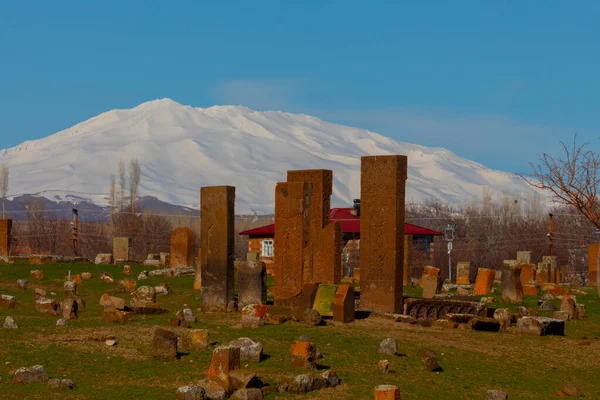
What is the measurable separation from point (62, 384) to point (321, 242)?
9946mm

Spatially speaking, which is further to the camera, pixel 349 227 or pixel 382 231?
pixel 349 227

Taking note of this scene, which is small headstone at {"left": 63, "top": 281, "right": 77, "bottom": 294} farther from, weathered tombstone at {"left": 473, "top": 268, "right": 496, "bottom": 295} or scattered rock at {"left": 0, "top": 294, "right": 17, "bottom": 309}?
weathered tombstone at {"left": 473, "top": 268, "right": 496, "bottom": 295}

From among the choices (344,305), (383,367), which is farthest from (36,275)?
(383,367)

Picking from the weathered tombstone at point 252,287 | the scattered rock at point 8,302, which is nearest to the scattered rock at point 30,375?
the scattered rock at point 8,302

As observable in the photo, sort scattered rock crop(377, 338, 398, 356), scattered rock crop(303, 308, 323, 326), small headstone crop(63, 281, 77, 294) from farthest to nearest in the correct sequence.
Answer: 1. small headstone crop(63, 281, 77, 294)
2. scattered rock crop(303, 308, 323, 326)
3. scattered rock crop(377, 338, 398, 356)

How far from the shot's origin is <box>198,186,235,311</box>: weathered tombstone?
21.4 m

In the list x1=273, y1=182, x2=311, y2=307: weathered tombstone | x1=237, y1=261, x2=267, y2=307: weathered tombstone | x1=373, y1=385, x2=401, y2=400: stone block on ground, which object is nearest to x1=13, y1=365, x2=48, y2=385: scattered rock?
x1=373, y1=385, x2=401, y2=400: stone block on ground

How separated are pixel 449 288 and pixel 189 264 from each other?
417 inches

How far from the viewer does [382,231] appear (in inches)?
830

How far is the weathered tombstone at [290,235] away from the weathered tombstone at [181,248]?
47.0 feet

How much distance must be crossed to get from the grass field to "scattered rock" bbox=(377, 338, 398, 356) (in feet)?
0.41

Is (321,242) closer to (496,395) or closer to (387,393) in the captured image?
(496,395)

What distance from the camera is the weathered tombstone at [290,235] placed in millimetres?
22203

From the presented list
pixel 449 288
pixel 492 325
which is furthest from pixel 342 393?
pixel 449 288
